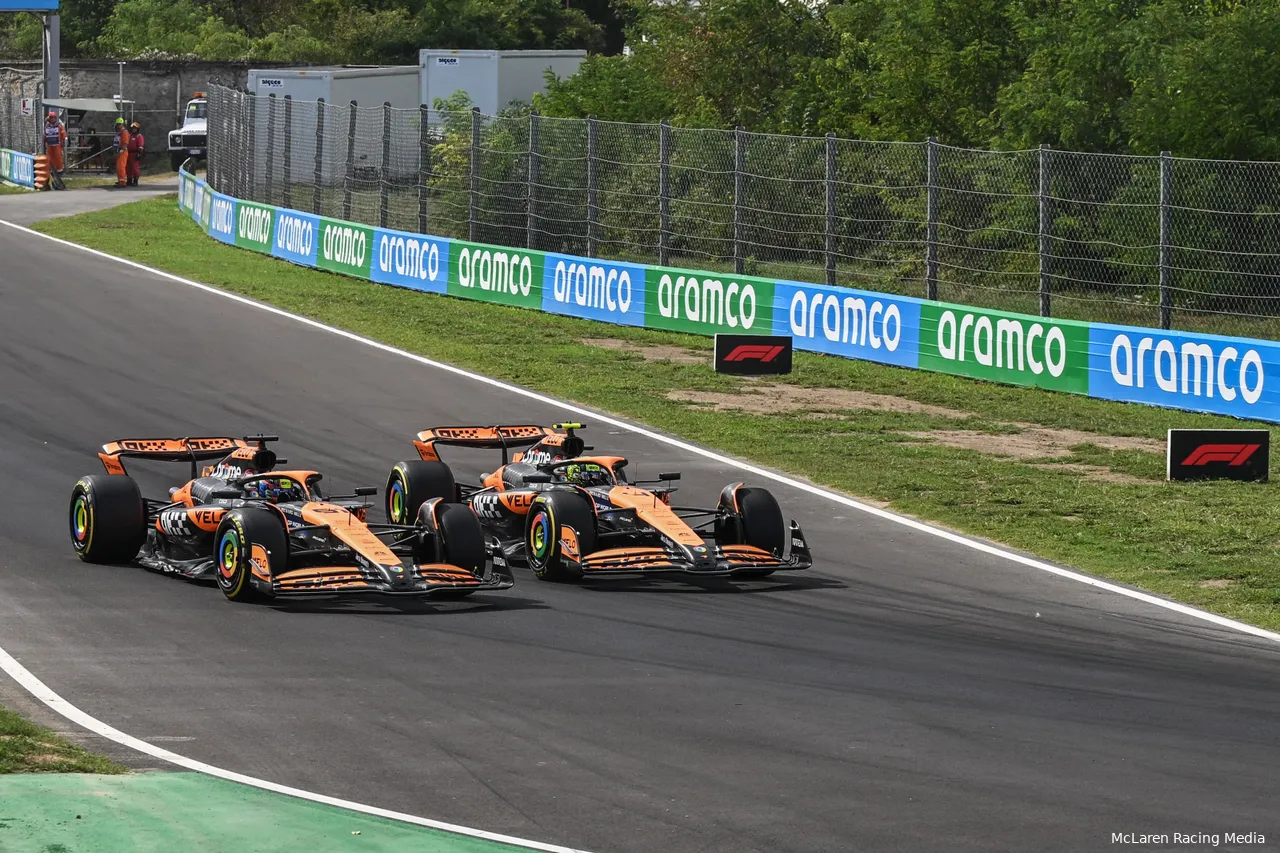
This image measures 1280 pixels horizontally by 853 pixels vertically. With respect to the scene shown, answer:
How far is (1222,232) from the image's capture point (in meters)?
19.8

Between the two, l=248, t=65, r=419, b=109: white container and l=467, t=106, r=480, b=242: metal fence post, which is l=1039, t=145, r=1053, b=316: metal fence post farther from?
l=248, t=65, r=419, b=109: white container

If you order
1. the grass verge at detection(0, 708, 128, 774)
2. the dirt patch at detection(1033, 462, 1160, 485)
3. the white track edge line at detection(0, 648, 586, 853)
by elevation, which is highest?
the dirt patch at detection(1033, 462, 1160, 485)

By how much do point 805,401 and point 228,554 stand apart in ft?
Result: 33.2

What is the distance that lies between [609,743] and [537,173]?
70.2 feet

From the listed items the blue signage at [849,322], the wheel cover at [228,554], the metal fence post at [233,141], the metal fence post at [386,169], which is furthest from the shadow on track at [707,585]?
the metal fence post at [233,141]

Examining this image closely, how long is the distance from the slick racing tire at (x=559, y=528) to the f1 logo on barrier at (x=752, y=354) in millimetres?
10010

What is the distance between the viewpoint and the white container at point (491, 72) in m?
48.5

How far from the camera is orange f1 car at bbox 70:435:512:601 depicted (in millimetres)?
11000

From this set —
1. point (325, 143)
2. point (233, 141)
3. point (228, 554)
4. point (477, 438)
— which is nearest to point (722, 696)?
point (228, 554)

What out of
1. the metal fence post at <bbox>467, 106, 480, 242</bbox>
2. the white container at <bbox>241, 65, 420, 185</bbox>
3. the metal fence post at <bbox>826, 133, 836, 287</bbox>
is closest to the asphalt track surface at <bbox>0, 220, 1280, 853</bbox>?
the metal fence post at <bbox>826, 133, 836, 287</bbox>

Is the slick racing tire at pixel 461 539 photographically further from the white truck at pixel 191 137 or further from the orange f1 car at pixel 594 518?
the white truck at pixel 191 137

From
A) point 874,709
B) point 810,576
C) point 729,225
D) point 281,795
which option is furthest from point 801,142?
point 281,795

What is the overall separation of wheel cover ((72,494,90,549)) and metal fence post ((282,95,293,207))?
2369 cm

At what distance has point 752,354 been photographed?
71.9 feet
